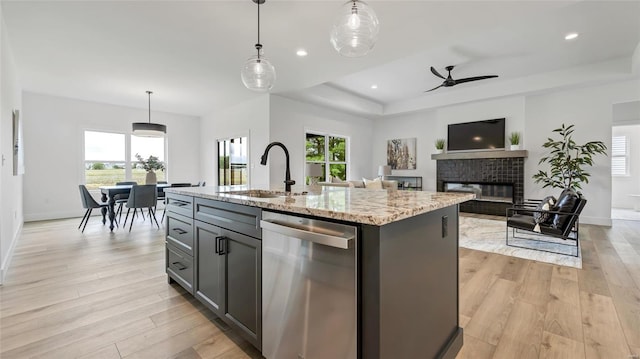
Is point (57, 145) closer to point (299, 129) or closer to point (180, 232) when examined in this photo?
point (299, 129)

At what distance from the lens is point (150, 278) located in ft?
8.87

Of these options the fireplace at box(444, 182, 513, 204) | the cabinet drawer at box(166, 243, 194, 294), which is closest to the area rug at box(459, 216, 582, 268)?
the fireplace at box(444, 182, 513, 204)

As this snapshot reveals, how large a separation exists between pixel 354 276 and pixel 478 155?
6.57 metres

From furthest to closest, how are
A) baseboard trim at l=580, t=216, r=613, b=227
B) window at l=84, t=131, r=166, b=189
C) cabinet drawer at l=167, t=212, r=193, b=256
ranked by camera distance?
window at l=84, t=131, r=166, b=189 → baseboard trim at l=580, t=216, r=613, b=227 → cabinet drawer at l=167, t=212, r=193, b=256

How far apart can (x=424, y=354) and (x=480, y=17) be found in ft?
10.2

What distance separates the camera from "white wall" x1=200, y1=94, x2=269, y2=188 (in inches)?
231

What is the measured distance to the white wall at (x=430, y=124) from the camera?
6225 millimetres

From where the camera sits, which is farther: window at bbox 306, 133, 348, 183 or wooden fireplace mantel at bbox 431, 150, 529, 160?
window at bbox 306, 133, 348, 183

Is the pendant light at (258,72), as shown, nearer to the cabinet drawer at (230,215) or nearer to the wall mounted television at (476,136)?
the cabinet drawer at (230,215)

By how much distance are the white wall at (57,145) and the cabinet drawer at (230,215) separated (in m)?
6.10

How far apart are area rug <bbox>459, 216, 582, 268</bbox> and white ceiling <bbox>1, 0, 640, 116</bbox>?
8.82ft

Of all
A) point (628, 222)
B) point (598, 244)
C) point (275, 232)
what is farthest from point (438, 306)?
point (628, 222)

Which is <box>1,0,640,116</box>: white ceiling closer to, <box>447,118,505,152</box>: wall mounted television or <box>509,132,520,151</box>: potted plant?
<box>447,118,505,152</box>: wall mounted television

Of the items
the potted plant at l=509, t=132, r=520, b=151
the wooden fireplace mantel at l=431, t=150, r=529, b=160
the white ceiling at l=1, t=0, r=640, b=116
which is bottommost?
the wooden fireplace mantel at l=431, t=150, r=529, b=160
